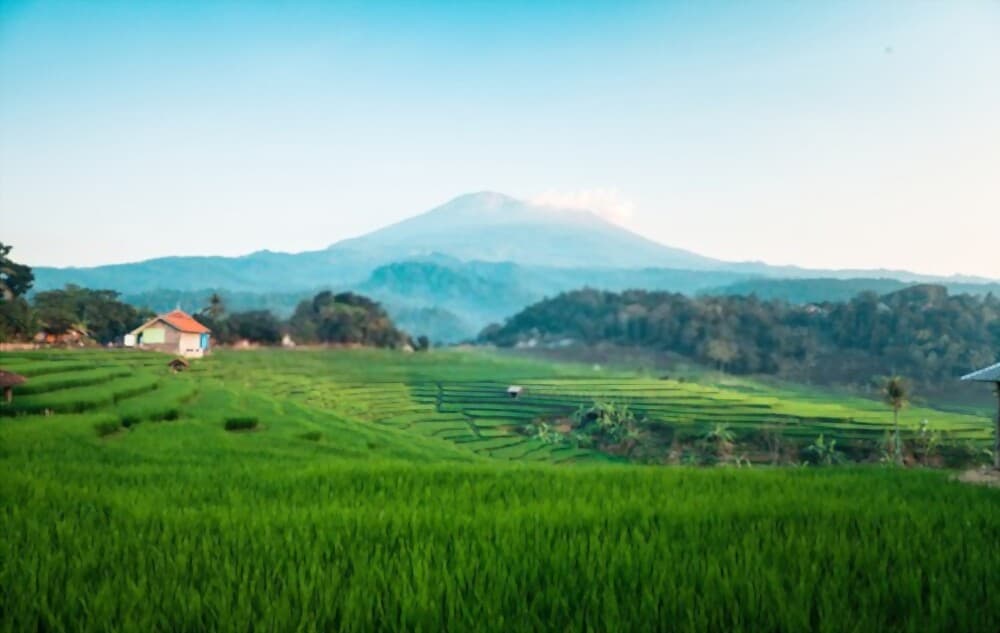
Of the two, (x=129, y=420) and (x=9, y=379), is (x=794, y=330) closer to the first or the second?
(x=129, y=420)

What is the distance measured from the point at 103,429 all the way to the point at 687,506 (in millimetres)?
4861

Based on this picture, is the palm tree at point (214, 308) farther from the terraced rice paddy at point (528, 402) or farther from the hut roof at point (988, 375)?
the hut roof at point (988, 375)

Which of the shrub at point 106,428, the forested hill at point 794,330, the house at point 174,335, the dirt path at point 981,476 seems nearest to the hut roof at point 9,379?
the shrub at point 106,428

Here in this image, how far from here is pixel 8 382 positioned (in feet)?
19.7

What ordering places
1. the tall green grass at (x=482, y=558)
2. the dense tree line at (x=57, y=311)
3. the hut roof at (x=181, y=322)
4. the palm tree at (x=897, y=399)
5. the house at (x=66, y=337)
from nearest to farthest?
the tall green grass at (x=482, y=558)
the dense tree line at (x=57, y=311)
the house at (x=66, y=337)
the palm tree at (x=897, y=399)
the hut roof at (x=181, y=322)

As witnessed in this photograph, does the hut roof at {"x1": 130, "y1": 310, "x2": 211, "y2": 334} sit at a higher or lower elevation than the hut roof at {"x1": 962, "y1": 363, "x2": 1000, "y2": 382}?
higher

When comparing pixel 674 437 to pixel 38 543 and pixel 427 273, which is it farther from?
pixel 38 543

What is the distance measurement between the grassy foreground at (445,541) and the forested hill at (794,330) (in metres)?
1.96

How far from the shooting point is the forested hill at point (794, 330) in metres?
7.85

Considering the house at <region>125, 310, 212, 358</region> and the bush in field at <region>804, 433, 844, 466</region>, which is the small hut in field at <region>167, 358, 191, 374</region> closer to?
the house at <region>125, 310, 212, 358</region>

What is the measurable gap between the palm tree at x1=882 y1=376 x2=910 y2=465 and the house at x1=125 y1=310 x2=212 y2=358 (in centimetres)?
703

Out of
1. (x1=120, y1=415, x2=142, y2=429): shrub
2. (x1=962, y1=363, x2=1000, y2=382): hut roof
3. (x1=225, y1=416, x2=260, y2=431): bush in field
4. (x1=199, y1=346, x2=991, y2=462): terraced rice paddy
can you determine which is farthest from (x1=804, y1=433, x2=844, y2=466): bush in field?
(x1=120, y1=415, x2=142, y2=429): shrub

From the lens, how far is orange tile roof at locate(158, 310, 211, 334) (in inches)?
299

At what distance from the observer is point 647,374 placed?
27.4ft
